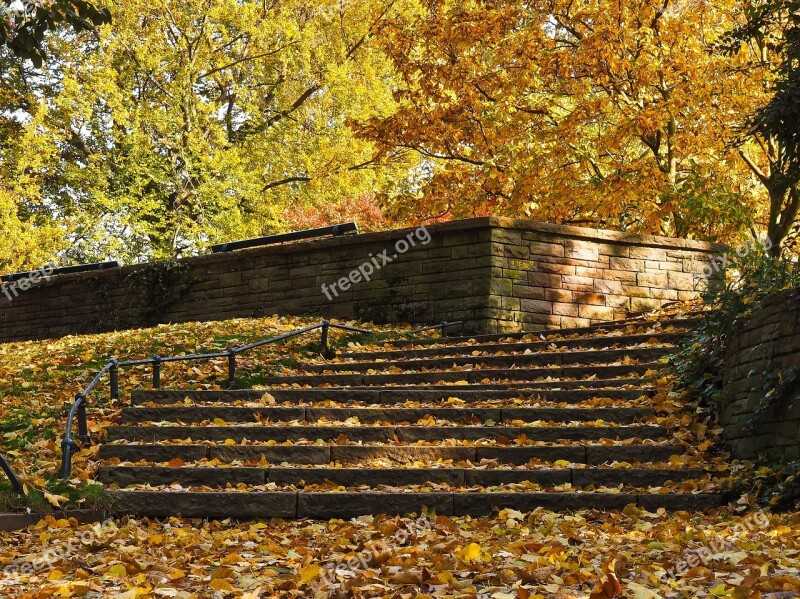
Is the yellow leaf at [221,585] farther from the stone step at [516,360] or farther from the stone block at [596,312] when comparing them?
the stone block at [596,312]

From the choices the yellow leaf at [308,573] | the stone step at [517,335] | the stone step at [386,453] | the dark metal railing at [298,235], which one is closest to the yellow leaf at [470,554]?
the yellow leaf at [308,573]

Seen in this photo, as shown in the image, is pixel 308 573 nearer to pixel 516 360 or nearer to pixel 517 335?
pixel 516 360

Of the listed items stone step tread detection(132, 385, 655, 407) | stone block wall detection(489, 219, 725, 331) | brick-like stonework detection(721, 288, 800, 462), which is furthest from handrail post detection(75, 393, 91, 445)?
stone block wall detection(489, 219, 725, 331)

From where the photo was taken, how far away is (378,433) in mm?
7688

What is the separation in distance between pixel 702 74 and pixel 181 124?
36.6 ft

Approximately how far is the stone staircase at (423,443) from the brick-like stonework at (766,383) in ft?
1.31

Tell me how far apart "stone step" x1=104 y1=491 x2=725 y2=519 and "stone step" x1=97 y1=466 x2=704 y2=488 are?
35cm

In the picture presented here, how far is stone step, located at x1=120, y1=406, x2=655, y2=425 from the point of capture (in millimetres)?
7930

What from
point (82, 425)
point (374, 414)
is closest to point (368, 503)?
point (374, 414)

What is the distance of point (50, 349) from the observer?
1270 centimetres

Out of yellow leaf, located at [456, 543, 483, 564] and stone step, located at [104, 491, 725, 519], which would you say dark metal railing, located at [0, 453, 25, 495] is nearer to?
stone step, located at [104, 491, 725, 519]

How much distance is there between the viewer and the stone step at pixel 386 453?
7.18 metres

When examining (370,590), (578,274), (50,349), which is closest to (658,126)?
(578,274)

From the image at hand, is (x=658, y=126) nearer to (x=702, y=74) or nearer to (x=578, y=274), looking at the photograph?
(x=702, y=74)
